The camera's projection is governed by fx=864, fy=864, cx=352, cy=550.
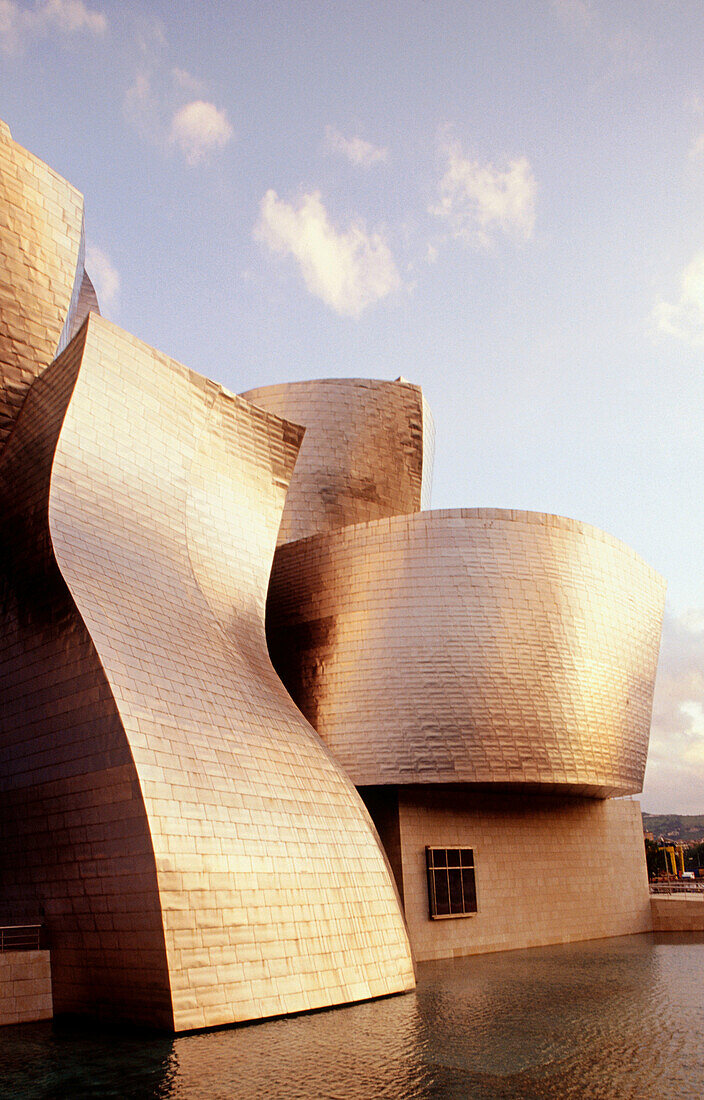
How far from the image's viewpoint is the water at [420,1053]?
6.73 meters

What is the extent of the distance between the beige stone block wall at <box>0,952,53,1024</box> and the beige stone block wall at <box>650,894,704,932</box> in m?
19.8

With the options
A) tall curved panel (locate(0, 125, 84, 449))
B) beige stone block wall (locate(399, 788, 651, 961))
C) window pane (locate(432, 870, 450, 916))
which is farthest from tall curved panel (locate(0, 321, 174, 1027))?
window pane (locate(432, 870, 450, 916))

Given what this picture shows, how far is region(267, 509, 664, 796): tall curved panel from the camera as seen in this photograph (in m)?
18.1

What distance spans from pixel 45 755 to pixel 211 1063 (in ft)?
17.0

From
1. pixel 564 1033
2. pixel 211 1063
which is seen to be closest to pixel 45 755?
pixel 211 1063

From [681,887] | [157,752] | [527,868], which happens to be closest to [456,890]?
[527,868]

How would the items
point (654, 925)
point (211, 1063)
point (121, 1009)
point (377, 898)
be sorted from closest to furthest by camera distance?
Answer: 1. point (211, 1063)
2. point (121, 1009)
3. point (377, 898)
4. point (654, 925)

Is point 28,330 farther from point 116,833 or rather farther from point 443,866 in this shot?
point 443,866

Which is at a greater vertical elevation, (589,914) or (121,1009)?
(121,1009)

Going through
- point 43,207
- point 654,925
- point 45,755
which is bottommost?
point 654,925

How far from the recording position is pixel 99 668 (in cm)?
1119

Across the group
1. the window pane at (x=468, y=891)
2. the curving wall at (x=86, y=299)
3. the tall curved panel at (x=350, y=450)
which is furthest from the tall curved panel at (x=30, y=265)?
the window pane at (x=468, y=891)

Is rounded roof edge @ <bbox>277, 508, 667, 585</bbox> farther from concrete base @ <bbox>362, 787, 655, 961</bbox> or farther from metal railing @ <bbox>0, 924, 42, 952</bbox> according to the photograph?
metal railing @ <bbox>0, 924, 42, 952</bbox>

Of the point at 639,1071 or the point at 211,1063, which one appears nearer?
the point at 639,1071
